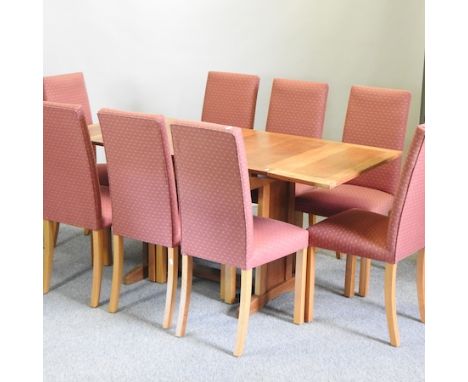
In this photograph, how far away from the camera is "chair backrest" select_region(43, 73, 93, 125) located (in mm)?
4512

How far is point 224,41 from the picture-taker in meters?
5.20

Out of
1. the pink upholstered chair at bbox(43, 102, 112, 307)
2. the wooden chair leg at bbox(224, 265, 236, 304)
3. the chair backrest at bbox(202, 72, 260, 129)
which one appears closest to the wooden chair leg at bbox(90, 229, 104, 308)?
the pink upholstered chair at bbox(43, 102, 112, 307)

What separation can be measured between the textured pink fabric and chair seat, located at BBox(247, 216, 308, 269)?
815 millimetres

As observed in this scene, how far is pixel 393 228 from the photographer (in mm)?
3047

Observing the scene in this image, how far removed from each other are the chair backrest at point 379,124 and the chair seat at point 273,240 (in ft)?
2.92

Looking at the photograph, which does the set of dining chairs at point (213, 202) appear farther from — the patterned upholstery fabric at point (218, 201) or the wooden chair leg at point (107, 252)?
the wooden chair leg at point (107, 252)

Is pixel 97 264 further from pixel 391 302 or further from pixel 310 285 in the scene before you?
pixel 391 302

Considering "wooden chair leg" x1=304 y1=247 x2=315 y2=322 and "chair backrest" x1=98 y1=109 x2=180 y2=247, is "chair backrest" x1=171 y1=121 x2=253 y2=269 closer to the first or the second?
"chair backrest" x1=98 y1=109 x2=180 y2=247

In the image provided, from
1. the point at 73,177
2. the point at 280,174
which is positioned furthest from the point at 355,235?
the point at 73,177

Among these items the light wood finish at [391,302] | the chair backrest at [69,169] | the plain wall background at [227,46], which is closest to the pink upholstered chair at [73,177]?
the chair backrest at [69,169]

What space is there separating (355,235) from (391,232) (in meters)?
0.18

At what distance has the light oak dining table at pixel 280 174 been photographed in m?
3.25
